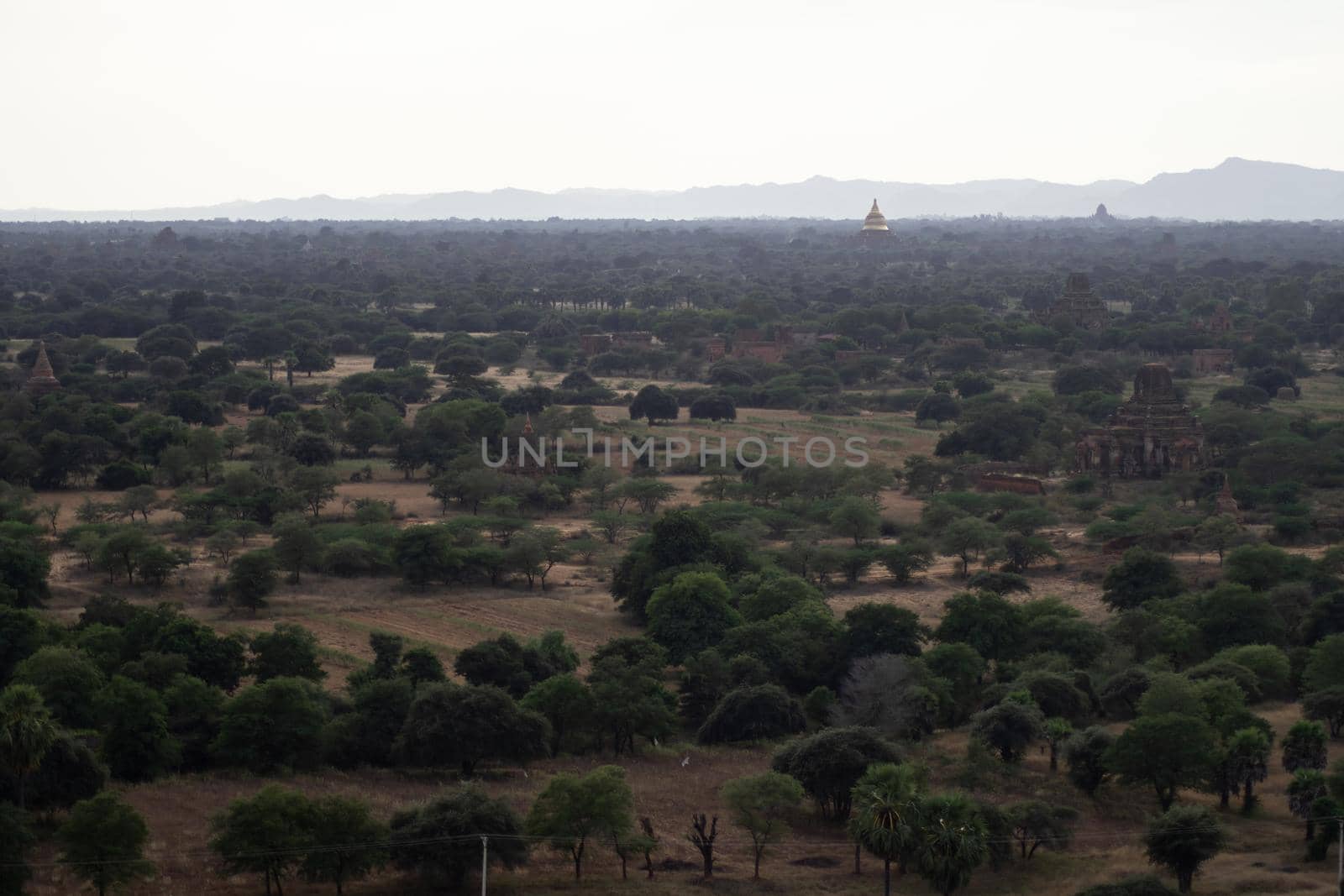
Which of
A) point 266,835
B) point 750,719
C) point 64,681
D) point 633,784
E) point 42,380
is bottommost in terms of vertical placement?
point 633,784

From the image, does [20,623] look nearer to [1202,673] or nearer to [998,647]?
[998,647]

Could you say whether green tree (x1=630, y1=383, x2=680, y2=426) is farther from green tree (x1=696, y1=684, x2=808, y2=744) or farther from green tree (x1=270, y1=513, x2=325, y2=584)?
green tree (x1=696, y1=684, x2=808, y2=744)

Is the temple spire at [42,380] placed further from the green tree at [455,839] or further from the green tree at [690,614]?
the green tree at [455,839]

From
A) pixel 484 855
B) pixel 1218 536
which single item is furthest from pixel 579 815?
pixel 1218 536

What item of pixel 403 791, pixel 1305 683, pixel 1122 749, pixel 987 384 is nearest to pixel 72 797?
pixel 403 791

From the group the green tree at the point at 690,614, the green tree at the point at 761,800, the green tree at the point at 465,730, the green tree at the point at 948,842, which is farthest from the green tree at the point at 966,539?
the green tree at the point at 948,842

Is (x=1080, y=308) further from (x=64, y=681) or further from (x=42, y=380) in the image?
(x=64, y=681)
